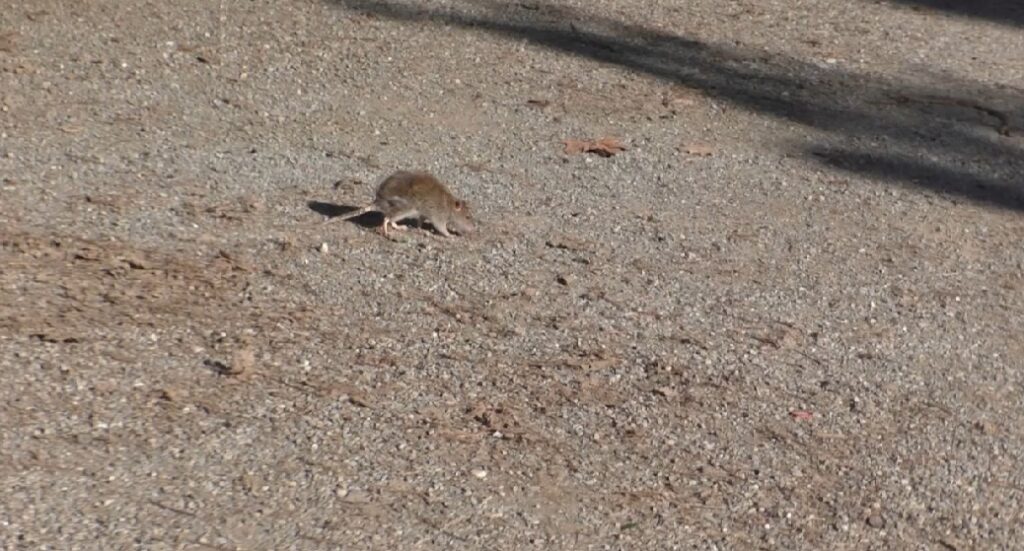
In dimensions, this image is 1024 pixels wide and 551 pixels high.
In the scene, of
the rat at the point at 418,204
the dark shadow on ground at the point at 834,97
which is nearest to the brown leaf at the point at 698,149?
the dark shadow on ground at the point at 834,97

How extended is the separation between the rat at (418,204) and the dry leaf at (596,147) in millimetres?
1530

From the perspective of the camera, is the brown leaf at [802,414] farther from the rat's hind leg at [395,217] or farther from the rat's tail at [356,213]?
the rat's tail at [356,213]

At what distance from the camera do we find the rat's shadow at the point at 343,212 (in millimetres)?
7004

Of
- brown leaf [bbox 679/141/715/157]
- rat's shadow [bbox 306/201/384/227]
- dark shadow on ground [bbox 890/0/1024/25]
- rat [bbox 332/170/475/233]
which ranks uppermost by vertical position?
rat [bbox 332/170/475/233]

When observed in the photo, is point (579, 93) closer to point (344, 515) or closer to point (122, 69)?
point (122, 69)

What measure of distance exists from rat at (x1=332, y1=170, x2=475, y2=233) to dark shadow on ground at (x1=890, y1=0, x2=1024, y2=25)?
19.5 feet

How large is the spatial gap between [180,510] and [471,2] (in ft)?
21.2

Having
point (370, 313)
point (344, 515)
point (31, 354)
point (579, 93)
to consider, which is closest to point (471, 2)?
point (579, 93)

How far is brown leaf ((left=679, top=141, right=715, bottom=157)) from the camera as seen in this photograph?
8523 mm

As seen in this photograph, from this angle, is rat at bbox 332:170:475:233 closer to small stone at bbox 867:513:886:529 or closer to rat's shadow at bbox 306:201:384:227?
rat's shadow at bbox 306:201:384:227

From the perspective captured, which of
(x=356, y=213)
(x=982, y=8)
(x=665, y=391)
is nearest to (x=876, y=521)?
(x=665, y=391)

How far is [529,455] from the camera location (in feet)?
17.1

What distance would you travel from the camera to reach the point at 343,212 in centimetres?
703

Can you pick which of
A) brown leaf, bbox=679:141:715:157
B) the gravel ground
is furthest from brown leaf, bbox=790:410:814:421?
brown leaf, bbox=679:141:715:157
